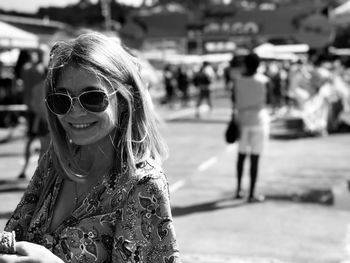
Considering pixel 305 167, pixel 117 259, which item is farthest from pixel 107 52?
pixel 305 167

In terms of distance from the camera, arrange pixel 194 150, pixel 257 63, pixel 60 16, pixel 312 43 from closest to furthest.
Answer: pixel 257 63 < pixel 194 150 < pixel 312 43 < pixel 60 16

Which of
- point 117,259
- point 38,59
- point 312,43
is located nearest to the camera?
point 117,259

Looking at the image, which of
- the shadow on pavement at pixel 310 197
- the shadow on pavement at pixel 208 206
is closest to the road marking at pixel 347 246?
the shadow on pavement at pixel 310 197

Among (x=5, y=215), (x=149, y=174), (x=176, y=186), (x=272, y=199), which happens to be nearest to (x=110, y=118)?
(x=149, y=174)

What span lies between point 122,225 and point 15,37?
10.5 m

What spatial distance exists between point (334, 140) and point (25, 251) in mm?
12689

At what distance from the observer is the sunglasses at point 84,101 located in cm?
181

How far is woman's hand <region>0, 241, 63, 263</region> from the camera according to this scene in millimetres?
1564

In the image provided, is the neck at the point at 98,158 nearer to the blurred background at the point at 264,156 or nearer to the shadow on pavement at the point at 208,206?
the blurred background at the point at 264,156

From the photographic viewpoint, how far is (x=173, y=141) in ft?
45.3

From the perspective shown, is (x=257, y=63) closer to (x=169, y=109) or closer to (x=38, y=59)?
(x=38, y=59)

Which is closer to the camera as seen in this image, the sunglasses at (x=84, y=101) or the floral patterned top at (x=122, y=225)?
the floral patterned top at (x=122, y=225)

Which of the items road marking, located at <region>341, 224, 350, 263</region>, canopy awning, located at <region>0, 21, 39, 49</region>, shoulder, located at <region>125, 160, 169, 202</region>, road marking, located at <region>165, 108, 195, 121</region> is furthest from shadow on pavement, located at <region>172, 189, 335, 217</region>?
road marking, located at <region>165, 108, 195, 121</region>

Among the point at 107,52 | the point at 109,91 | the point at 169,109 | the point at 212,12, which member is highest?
the point at 212,12
